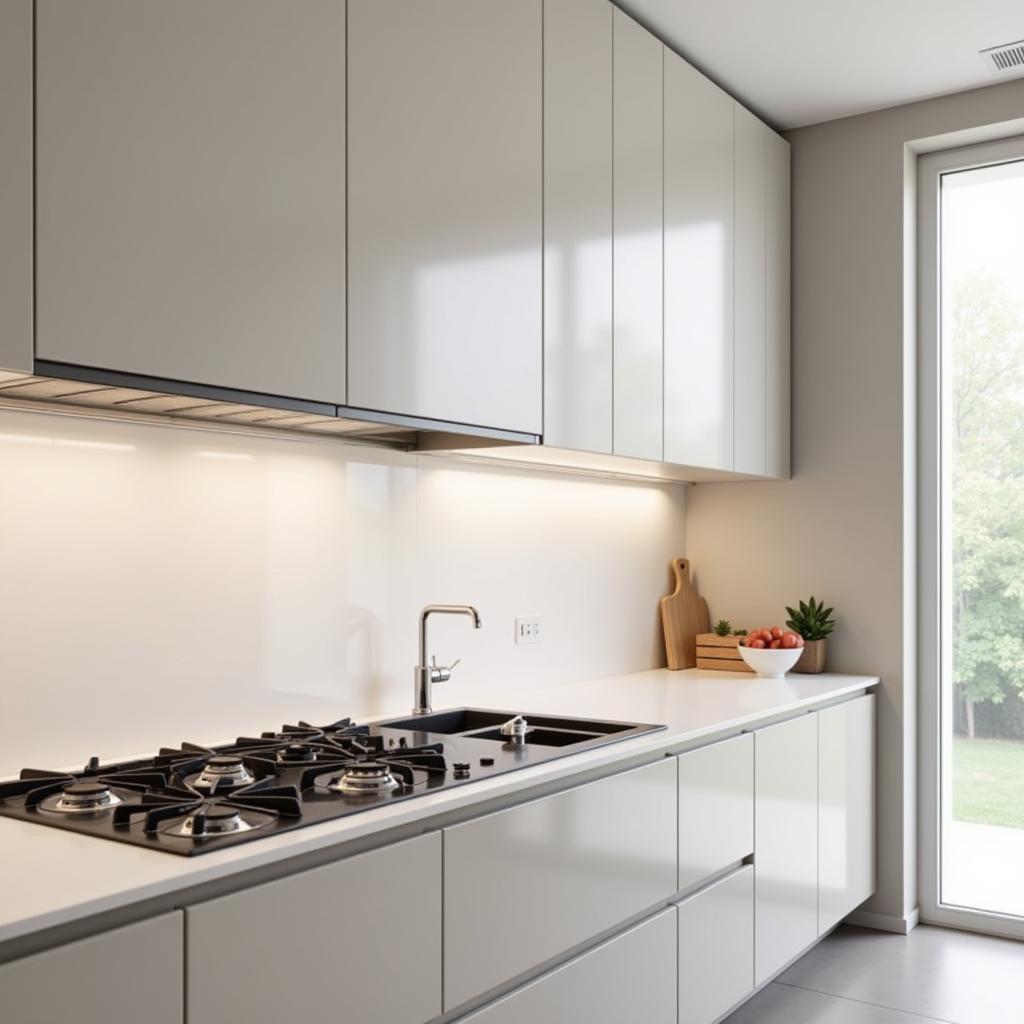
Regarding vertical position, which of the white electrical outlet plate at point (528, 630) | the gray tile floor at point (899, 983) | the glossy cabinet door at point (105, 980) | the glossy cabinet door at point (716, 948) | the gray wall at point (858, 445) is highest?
the gray wall at point (858, 445)

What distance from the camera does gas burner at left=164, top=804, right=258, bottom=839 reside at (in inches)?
60.0

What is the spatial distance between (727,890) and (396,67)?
2.07m

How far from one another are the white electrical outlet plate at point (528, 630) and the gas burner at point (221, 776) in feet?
4.60

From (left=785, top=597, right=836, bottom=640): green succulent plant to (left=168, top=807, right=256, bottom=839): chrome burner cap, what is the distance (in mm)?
2678

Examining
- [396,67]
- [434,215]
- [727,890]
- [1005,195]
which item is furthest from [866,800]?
[396,67]

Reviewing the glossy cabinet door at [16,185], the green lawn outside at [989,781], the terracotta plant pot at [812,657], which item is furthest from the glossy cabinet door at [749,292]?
the glossy cabinet door at [16,185]

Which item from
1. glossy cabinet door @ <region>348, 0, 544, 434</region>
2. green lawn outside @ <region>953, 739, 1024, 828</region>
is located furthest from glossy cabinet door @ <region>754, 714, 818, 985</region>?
glossy cabinet door @ <region>348, 0, 544, 434</region>

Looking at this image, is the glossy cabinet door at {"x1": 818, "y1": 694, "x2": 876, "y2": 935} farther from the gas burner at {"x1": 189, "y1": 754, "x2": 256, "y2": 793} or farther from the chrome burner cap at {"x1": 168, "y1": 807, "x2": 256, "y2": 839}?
the chrome burner cap at {"x1": 168, "y1": 807, "x2": 256, "y2": 839}

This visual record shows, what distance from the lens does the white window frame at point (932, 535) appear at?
3.85m

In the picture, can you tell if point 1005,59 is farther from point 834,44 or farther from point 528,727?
point 528,727

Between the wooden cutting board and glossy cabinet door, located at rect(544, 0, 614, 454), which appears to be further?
the wooden cutting board

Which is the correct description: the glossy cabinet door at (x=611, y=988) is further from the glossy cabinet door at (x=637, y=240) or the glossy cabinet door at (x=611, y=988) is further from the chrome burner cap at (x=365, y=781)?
the glossy cabinet door at (x=637, y=240)

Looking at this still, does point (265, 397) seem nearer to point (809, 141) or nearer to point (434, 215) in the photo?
point (434, 215)

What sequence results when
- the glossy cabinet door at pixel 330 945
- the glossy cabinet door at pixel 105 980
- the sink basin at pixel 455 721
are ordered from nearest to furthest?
the glossy cabinet door at pixel 105 980, the glossy cabinet door at pixel 330 945, the sink basin at pixel 455 721
